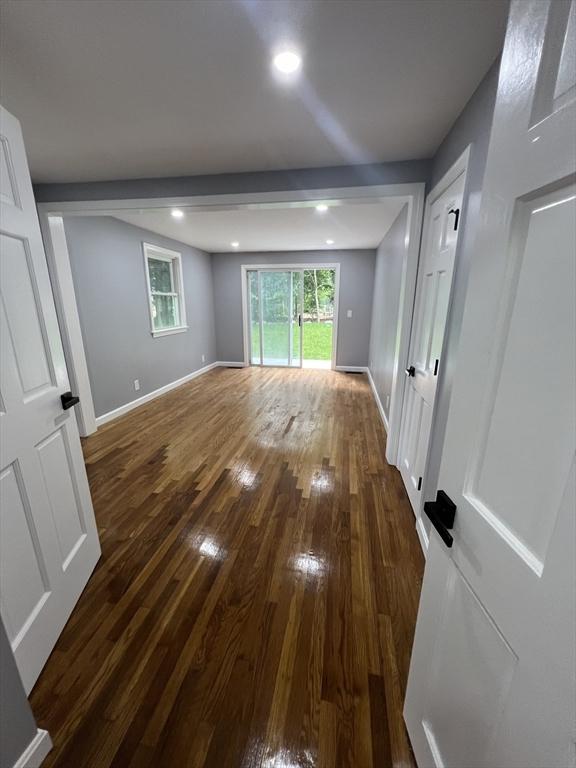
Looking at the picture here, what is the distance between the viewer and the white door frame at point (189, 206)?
2180 mm

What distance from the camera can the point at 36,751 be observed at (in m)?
0.93

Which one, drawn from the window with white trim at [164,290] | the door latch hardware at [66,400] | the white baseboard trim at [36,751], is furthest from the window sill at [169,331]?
the white baseboard trim at [36,751]

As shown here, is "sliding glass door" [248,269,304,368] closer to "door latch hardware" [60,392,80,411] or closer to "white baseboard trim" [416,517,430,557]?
"white baseboard trim" [416,517,430,557]

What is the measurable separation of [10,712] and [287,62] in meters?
2.43

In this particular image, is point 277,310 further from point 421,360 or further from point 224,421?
point 421,360

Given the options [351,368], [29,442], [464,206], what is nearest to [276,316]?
[351,368]

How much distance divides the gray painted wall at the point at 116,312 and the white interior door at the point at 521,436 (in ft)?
12.0

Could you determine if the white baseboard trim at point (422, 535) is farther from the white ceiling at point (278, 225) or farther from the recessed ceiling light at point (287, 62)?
the recessed ceiling light at point (287, 62)

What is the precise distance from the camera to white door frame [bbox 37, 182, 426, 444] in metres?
2.18

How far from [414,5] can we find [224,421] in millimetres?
3375

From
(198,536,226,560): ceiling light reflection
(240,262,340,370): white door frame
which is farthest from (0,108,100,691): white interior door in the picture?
(240,262,340,370): white door frame

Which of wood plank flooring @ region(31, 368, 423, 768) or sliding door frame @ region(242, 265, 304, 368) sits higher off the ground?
sliding door frame @ region(242, 265, 304, 368)

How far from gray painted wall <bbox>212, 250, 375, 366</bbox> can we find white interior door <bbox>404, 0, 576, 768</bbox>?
5303 millimetres

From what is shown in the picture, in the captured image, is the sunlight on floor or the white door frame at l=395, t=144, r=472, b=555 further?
the sunlight on floor
